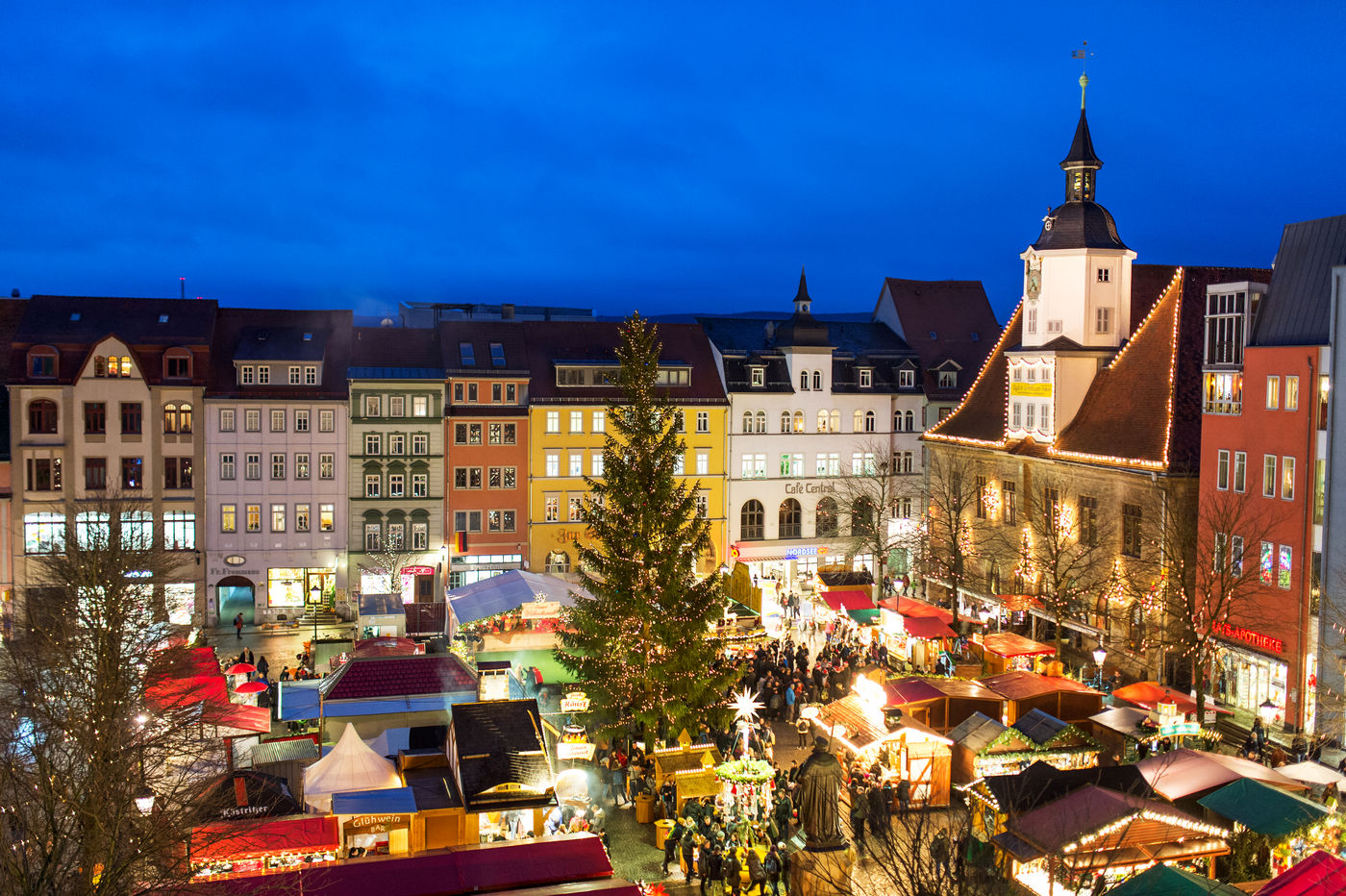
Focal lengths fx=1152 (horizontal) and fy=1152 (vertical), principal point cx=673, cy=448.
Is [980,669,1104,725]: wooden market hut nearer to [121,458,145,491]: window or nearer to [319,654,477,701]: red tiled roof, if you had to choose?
[319,654,477,701]: red tiled roof

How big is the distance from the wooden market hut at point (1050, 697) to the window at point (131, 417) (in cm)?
3351

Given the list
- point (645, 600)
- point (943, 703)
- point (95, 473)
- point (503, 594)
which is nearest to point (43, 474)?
point (95, 473)

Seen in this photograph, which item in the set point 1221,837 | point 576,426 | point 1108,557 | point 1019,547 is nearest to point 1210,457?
point 1108,557

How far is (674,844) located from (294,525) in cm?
2909

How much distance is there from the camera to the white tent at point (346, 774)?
21234mm

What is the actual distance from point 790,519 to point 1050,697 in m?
25.8

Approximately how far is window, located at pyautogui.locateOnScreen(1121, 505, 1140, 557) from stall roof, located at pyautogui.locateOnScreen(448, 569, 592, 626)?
18561mm

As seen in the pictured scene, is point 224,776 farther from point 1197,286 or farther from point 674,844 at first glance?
point 1197,286

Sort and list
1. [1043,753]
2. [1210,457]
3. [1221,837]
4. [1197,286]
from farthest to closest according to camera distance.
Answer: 1. [1197,286]
2. [1210,457]
3. [1043,753]
4. [1221,837]

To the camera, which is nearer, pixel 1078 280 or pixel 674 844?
pixel 674 844

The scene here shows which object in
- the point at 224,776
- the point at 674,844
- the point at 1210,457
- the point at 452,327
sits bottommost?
the point at 674,844

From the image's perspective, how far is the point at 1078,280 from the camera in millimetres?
43812

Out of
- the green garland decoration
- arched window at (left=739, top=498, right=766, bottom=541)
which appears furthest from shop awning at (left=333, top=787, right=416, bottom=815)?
arched window at (left=739, top=498, right=766, bottom=541)

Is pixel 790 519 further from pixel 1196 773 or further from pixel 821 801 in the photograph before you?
pixel 821 801
